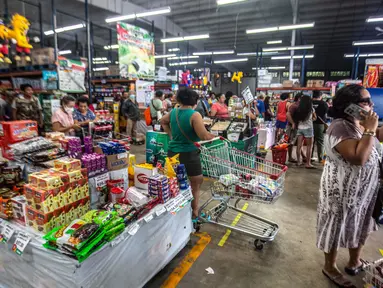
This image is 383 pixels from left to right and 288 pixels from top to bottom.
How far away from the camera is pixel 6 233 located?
69.3 inches

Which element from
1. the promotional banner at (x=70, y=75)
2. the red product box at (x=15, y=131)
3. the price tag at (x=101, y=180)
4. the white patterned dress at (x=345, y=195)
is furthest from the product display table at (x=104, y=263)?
the promotional banner at (x=70, y=75)

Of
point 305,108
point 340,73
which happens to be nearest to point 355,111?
point 305,108

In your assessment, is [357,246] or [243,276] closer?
[357,246]

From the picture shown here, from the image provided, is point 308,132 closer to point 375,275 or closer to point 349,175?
point 349,175

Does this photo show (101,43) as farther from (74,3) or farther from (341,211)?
(341,211)

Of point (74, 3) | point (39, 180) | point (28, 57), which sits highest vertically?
point (74, 3)

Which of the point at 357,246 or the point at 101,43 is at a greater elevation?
the point at 101,43

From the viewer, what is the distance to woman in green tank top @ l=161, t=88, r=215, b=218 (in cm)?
265

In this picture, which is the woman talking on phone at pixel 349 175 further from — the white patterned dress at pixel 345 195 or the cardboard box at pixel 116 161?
the cardboard box at pixel 116 161

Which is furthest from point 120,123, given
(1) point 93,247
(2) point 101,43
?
(2) point 101,43

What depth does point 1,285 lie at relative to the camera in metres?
1.98

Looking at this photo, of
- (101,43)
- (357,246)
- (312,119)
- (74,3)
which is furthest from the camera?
(101,43)

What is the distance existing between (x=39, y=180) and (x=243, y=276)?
1927mm

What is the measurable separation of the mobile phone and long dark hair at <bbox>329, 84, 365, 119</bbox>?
51 millimetres
